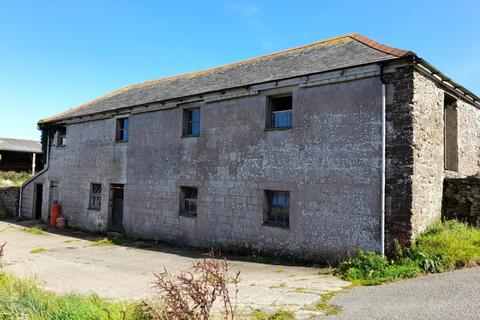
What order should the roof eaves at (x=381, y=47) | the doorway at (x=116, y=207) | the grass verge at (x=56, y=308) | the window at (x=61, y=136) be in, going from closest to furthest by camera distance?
the grass verge at (x=56, y=308) → the roof eaves at (x=381, y=47) → the doorway at (x=116, y=207) → the window at (x=61, y=136)

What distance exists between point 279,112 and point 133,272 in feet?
20.9

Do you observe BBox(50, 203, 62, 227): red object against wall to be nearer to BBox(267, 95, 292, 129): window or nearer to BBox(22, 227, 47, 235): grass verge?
BBox(22, 227, 47, 235): grass verge

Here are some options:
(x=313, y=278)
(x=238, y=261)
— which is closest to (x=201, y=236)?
(x=238, y=261)

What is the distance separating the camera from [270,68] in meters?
14.0

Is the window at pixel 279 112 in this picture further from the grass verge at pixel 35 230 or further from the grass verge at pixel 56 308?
the grass verge at pixel 35 230

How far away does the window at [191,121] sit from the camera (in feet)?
48.4

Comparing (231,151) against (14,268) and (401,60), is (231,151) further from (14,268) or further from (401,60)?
(14,268)

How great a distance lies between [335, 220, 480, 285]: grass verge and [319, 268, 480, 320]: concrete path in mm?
359

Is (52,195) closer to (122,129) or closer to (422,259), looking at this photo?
(122,129)

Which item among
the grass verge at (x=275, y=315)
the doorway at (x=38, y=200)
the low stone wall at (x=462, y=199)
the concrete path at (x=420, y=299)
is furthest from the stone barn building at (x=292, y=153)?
the doorway at (x=38, y=200)

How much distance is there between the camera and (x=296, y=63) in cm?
1331

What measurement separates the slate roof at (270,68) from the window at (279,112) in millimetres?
721

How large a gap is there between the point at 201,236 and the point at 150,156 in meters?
4.31

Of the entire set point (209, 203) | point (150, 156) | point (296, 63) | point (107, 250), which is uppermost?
point (296, 63)
